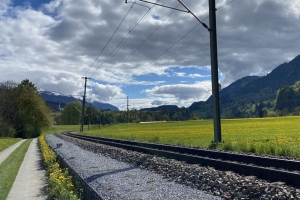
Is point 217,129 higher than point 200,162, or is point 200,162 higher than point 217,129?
point 217,129

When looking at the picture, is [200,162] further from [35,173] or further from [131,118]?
[131,118]

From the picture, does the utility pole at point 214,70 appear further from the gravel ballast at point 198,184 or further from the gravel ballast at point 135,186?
the gravel ballast at point 135,186

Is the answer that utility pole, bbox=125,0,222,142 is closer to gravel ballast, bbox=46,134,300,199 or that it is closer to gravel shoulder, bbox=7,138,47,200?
gravel ballast, bbox=46,134,300,199

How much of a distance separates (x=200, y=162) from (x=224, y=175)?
141 inches

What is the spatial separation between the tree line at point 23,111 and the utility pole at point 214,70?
77.7 meters

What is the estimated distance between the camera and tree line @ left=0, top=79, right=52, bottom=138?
294 feet

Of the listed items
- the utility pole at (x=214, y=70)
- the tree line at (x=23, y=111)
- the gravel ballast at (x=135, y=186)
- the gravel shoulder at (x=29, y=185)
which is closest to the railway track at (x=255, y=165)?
the gravel ballast at (x=135, y=186)

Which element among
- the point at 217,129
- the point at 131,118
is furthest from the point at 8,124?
the point at 131,118

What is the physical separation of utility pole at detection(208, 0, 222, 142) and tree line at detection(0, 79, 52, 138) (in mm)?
77745

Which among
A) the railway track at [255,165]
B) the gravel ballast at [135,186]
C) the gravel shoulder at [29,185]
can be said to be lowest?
the gravel shoulder at [29,185]

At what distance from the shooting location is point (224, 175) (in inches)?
404

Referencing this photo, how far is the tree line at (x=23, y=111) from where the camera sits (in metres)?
89.5

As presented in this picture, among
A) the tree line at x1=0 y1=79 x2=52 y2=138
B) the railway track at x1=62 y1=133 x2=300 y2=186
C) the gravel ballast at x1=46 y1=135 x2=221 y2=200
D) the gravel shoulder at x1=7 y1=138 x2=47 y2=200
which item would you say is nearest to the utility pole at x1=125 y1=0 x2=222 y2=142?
the railway track at x1=62 y1=133 x2=300 y2=186

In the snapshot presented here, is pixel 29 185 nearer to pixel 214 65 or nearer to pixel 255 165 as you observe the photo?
pixel 255 165
